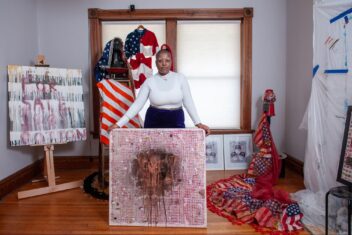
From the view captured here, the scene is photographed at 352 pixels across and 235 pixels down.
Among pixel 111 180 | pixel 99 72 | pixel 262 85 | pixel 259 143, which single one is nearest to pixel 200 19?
pixel 262 85

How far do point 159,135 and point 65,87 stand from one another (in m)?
1.51

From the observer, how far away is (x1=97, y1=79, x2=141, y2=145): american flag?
10.1 feet

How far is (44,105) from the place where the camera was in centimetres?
302

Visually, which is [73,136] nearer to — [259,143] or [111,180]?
[111,180]

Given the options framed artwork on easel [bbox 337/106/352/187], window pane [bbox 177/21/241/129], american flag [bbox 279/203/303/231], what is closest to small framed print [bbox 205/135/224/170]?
window pane [bbox 177/21/241/129]

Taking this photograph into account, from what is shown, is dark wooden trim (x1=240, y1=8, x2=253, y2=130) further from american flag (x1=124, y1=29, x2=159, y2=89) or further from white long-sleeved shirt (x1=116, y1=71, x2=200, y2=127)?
white long-sleeved shirt (x1=116, y1=71, x2=200, y2=127)

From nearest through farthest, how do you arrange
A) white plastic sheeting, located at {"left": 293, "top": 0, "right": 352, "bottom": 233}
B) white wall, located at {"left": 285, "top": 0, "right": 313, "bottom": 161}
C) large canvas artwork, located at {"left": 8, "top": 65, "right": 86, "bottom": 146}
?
white plastic sheeting, located at {"left": 293, "top": 0, "right": 352, "bottom": 233}, large canvas artwork, located at {"left": 8, "top": 65, "right": 86, "bottom": 146}, white wall, located at {"left": 285, "top": 0, "right": 313, "bottom": 161}

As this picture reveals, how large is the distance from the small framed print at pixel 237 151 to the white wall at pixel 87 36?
0.25m

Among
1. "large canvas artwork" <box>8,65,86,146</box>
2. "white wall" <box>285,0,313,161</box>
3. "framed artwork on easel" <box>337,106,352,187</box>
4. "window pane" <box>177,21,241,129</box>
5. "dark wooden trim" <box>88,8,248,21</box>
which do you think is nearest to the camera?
"framed artwork on easel" <box>337,106,352,187</box>

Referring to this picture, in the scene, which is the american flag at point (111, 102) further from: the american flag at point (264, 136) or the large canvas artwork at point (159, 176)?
the american flag at point (264, 136)

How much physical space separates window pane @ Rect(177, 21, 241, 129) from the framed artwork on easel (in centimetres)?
187

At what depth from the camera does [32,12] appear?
3.65 meters

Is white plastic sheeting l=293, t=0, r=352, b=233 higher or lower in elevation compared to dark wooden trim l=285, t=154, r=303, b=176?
higher

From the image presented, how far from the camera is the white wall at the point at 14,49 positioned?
117 inches
